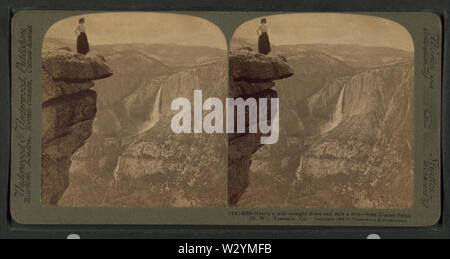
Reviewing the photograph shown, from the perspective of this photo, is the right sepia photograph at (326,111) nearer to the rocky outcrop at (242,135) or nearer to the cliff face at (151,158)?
the rocky outcrop at (242,135)

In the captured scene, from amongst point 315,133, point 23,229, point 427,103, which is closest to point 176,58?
point 315,133

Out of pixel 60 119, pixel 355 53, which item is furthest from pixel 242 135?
pixel 60 119

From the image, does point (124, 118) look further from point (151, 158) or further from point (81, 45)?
point (81, 45)

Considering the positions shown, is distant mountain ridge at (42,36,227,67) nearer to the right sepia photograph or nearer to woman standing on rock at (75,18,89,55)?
woman standing on rock at (75,18,89,55)

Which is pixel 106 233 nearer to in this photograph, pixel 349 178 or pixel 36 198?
pixel 36 198

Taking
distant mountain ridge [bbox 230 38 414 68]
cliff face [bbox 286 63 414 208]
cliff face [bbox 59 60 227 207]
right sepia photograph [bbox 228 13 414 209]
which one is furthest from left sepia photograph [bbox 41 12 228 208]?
cliff face [bbox 286 63 414 208]

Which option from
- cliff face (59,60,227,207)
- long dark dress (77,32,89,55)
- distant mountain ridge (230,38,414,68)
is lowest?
cliff face (59,60,227,207)
